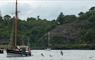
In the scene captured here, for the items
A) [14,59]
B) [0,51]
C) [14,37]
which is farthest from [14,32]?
[0,51]

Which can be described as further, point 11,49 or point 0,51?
point 0,51

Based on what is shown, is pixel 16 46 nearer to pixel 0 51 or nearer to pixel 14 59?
pixel 14 59

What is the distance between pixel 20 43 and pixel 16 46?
4822 mm

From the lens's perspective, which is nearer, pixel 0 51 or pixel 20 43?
pixel 20 43

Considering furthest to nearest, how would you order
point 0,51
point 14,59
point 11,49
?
point 0,51 < point 11,49 < point 14,59

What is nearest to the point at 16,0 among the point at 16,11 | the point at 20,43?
the point at 16,11

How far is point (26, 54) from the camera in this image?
11956 cm

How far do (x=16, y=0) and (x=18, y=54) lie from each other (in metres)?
12.2

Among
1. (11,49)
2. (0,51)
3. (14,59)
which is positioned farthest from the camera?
(0,51)

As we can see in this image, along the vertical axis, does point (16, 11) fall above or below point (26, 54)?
above

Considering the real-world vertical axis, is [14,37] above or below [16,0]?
below

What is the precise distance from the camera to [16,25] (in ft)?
388

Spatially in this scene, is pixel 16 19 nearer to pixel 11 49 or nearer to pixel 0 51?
pixel 11 49

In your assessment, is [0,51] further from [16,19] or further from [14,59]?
[14,59]
